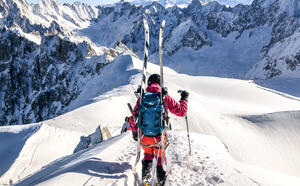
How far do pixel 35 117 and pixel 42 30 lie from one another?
93.6m

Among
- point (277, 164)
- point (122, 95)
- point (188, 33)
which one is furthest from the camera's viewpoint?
point (188, 33)

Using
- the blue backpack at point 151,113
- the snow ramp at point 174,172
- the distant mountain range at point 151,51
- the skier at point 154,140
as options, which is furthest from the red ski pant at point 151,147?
the distant mountain range at point 151,51

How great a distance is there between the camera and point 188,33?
132125 mm

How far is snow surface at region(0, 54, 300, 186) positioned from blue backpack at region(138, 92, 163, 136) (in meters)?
1.17

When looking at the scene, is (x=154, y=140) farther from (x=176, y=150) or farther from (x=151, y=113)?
(x=176, y=150)

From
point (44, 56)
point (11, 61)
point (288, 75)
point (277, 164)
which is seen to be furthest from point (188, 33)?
point (277, 164)

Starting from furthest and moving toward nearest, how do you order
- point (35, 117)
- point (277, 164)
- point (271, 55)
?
1. point (271, 55)
2. point (35, 117)
3. point (277, 164)

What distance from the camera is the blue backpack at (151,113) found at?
4770 millimetres

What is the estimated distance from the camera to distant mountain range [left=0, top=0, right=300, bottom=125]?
232ft

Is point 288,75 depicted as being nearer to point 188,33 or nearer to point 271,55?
point 271,55

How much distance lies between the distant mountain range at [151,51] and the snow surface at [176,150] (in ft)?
127

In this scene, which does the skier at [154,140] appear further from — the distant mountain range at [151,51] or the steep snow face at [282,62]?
the steep snow face at [282,62]

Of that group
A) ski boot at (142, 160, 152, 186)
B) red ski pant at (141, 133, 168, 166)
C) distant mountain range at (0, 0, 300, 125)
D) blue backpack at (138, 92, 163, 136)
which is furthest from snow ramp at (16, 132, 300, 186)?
distant mountain range at (0, 0, 300, 125)

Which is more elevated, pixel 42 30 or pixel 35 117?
pixel 42 30
